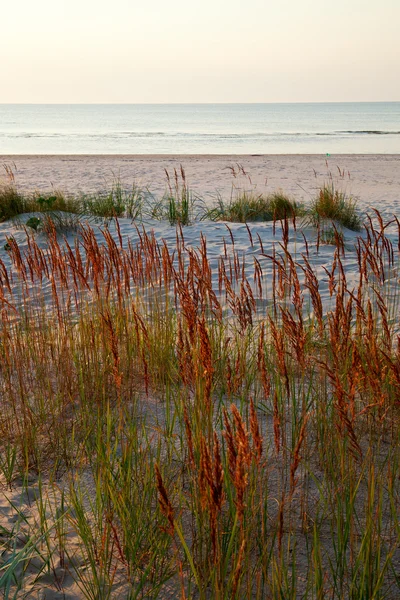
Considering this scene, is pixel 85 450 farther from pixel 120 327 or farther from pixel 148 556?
pixel 120 327

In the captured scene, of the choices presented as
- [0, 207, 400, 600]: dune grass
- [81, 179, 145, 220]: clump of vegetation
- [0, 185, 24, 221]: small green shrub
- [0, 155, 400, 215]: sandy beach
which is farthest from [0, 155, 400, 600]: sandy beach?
[0, 155, 400, 215]: sandy beach

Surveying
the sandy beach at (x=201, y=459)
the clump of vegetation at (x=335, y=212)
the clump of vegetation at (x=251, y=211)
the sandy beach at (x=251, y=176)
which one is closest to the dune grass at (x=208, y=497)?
the sandy beach at (x=201, y=459)

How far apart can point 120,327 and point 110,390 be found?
484mm

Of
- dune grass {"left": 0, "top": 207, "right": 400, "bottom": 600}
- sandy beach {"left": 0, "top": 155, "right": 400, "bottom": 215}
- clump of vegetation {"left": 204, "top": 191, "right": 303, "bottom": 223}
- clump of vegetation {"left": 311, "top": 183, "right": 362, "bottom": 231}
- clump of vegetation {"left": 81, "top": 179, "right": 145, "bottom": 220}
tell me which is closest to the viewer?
dune grass {"left": 0, "top": 207, "right": 400, "bottom": 600}

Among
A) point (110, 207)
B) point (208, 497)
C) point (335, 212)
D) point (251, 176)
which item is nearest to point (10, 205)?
point (110, 207)

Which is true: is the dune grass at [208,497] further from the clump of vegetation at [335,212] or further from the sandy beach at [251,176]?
the sandy beach at [251,176]

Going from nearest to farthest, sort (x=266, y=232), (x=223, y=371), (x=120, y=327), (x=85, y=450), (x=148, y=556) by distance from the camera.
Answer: (x=148, y=556) → (x=85, y=450) → (x=223, y=371) → (x=120, y=327) → (x=266, y=232)

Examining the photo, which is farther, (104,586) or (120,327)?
(120,327)

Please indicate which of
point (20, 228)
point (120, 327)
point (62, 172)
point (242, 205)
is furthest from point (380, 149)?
point (120, 327)

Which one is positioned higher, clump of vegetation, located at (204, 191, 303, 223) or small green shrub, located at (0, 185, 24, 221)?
small green shrub, located at (0, 185, 24, 221)

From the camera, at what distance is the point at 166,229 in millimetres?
8586

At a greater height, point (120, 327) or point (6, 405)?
point (120, 327)

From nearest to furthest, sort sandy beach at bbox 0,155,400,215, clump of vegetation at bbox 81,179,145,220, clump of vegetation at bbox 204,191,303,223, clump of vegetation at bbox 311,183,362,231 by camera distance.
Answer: clump of vegetation at bbox 311,183,362,231 → clump of vegetation at bbox 81,179,145,220 → clump of vegetation at bbox 204,191,303,223 → sandy beach at bbox 0,155,400,215

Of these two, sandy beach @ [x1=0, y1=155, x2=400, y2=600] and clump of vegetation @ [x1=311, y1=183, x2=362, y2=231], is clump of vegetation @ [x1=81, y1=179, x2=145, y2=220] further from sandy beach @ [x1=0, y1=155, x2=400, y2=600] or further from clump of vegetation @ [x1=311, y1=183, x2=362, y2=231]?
sandy beach @ [x1=0, y1=155, x2=400, y2=600]
